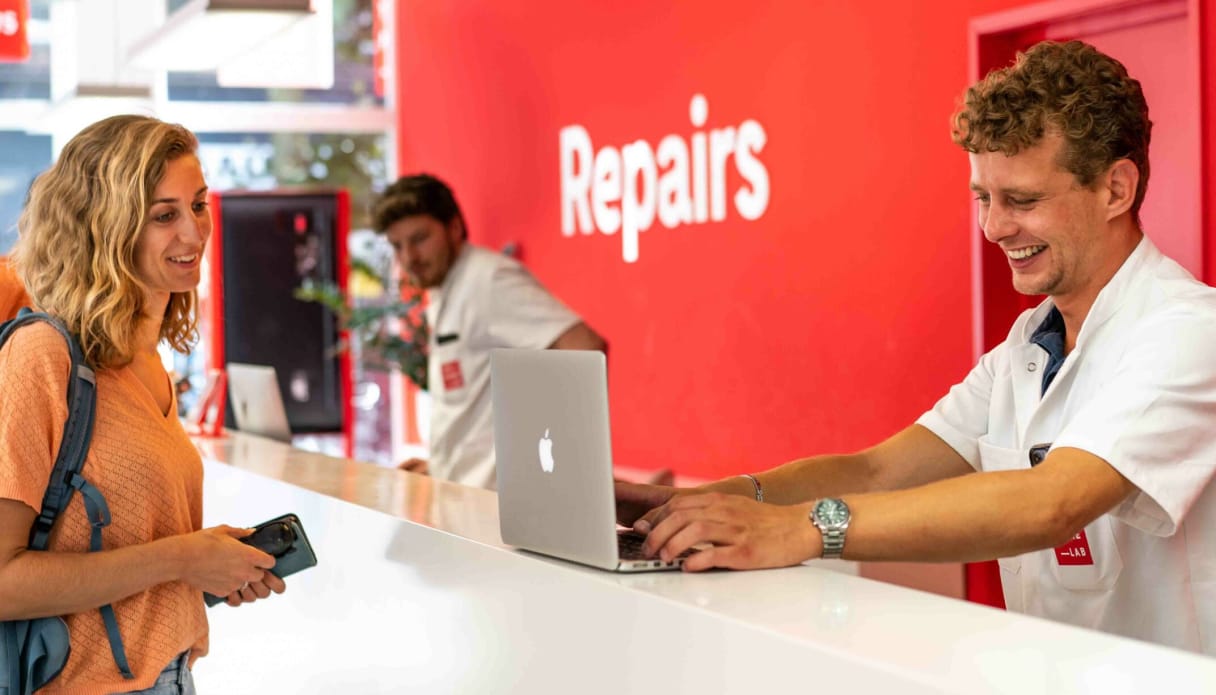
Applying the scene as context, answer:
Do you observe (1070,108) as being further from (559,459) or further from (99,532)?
(99,532)

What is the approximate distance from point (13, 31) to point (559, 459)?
629 centimetres

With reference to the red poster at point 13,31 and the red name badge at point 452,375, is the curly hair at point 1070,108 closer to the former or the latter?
the red name badge at point 452,375

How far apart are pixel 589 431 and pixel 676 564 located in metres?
0.23

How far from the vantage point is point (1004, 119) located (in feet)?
6.82

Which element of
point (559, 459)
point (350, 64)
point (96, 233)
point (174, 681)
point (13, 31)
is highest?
point (350, 64)

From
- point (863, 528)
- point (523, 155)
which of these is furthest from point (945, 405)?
point (523, 155)

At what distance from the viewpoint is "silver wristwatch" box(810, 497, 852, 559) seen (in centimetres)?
180

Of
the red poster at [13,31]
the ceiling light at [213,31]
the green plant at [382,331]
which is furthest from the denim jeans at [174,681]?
the red poster at [13,31]

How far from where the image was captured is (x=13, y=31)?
718 cm

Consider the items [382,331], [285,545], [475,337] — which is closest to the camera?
[285,545]

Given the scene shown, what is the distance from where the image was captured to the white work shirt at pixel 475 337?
4.54 m

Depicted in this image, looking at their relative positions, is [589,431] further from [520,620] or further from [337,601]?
[337,601]

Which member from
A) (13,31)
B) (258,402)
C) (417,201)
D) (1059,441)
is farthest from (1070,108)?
(13,31)

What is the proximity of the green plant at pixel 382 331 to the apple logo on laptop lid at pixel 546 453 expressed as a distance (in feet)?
17.5
